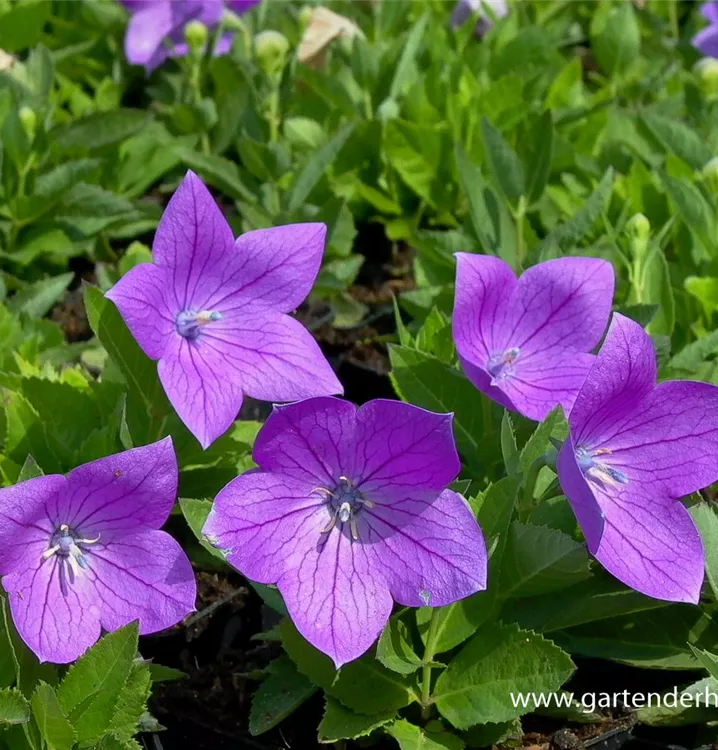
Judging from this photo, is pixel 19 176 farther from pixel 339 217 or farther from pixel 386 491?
pixel 386 491

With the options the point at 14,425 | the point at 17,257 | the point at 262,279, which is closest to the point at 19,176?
the point at 17,257

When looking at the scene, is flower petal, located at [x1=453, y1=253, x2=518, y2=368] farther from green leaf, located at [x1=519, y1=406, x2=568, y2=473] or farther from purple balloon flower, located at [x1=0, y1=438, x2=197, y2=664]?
purple balloon flower, located at [x1=0, y1=438, x2=197, y2=664]

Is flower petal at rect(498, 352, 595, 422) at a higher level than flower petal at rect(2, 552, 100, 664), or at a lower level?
higher

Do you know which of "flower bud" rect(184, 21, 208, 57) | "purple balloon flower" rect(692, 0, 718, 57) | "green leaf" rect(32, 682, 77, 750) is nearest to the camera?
"green leaf" rect(32, 682, 77, 750)

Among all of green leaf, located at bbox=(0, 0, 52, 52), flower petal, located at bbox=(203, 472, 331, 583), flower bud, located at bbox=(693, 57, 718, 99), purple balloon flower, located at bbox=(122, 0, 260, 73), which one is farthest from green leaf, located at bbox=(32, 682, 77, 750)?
green leaf, located at bbox=(0, 0, 52, 52)

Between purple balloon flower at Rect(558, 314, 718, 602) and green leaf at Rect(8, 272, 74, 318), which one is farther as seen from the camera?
green leaf at Rect(8, 272, 74, 318)

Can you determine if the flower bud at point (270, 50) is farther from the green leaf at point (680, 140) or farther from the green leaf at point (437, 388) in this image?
the green leaf at point (437, 388)

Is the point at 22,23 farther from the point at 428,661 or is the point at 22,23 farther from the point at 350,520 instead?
the point at 428,661
